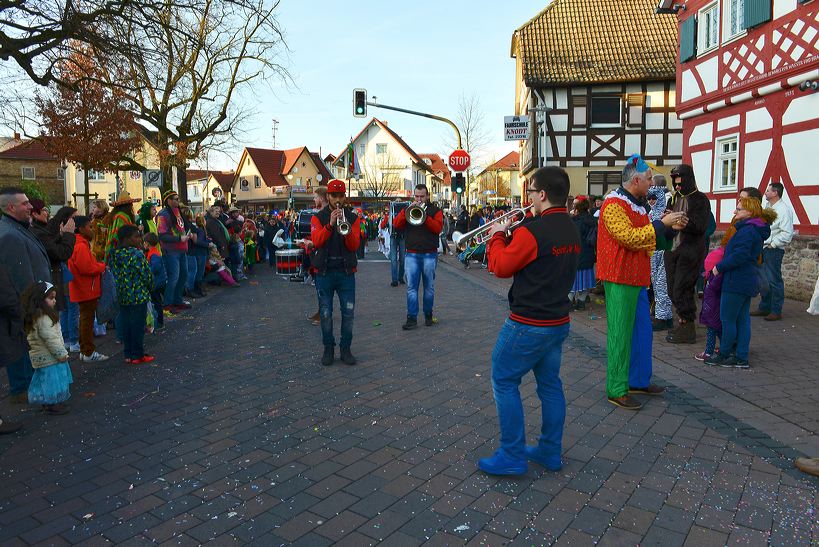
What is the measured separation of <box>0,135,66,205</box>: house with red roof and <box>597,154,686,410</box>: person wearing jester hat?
5855 cm

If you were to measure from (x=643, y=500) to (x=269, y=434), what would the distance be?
103 inches

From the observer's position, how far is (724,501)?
3.51 metres

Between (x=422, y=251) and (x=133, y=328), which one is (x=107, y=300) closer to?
(x=133, y=328)

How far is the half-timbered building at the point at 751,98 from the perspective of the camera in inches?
460

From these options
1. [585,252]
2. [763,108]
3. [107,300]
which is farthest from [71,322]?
[763,108]

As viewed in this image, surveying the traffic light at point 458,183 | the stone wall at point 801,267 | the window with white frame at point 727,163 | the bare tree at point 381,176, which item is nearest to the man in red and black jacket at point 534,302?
the stone wall at point 801,267

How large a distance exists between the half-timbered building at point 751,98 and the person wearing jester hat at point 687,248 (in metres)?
5.86

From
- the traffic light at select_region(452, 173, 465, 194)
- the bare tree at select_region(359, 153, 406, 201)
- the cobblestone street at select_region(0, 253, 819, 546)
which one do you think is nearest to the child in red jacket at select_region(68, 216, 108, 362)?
the cobblestone street at select_region(0, 253, 819, 546)

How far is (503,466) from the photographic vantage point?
12.5ft

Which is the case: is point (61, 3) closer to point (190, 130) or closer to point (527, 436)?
point (527, 436)

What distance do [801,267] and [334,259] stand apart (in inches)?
366

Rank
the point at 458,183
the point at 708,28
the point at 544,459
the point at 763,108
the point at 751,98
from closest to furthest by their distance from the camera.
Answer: the point at 544,459 < the point at 763,108 < the point at 751,98 < the point at 708,28 < the point at 458,183

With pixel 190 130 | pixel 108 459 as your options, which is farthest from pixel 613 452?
pixel 190 130

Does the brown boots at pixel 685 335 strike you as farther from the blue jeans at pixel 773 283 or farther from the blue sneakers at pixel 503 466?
the blue sneakers at pixel 503 466
